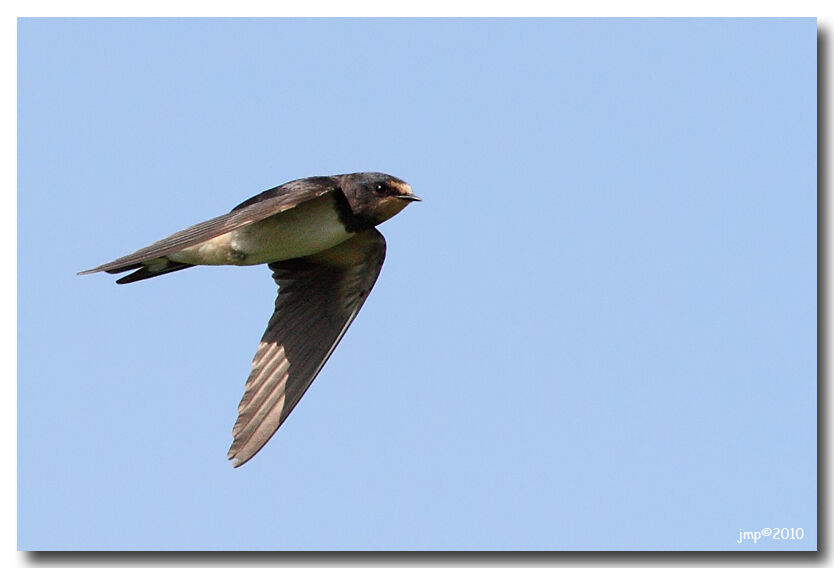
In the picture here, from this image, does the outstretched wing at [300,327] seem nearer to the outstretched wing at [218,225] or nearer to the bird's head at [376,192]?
the bird's head at [376,192]

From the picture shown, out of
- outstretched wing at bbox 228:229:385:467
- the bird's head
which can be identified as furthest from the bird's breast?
outstretched wing at bbox 228:229:385:467

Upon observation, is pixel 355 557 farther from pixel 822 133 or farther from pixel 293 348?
pixel 822 133

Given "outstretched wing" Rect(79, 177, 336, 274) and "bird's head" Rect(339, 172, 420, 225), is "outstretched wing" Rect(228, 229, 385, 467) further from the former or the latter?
"outstretched wing" Rect(79, 177, 336, 274)

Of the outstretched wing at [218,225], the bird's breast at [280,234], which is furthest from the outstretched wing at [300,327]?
the outstretched wing at [218,225]

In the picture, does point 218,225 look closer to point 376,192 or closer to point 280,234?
point 280,234

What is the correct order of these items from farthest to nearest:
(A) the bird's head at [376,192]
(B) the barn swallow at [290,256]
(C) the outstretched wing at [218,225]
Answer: (A) the bird's head at [376,192] < (B) the barn swallow at [290,256] < (C) the outstretched wing at [218,225]

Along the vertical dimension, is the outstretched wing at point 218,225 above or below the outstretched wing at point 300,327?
above

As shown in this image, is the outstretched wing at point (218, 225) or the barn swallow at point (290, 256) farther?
the barn swallow at point (290, 256)
